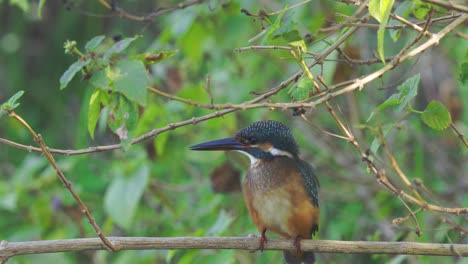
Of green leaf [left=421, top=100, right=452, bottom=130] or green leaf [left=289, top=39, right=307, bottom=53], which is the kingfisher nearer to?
green leaf [left=289, top=39, right=307, bottom=53]

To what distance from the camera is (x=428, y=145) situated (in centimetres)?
464

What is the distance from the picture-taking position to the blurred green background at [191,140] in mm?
3816

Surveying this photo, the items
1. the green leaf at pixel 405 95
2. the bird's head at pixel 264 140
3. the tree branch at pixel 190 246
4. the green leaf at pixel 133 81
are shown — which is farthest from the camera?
the bird's head at pixel 264 140

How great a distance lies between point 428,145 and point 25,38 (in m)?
2.46

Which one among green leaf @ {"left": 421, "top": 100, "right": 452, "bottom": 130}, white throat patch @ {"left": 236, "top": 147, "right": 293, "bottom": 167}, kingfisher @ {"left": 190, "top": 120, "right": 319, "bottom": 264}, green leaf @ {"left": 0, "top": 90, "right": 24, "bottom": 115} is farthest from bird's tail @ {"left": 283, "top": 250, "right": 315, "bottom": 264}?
green leaf @ {"left": 0, "top": 90, "right": 24, "bottom": 115}

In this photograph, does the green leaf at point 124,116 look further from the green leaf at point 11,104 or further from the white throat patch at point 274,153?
the white throat patch at point 274,153

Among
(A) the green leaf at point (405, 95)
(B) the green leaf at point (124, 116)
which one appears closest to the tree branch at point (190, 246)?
(B) the green leaf at point (124, 116)

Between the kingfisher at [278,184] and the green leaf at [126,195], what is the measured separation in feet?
2.08

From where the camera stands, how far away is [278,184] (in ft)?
10.3

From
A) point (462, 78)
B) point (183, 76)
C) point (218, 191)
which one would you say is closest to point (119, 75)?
point (462, 78)

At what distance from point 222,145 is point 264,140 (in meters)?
→ 0.22

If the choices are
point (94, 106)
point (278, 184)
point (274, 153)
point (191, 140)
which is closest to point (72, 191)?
point (94, 106)

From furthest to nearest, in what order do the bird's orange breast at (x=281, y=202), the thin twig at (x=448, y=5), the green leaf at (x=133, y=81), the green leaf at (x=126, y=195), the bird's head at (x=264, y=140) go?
the green leaf at (x=126, y=195), the bird's head at (x=264, y=140), the bird's orange breast at (x=281, y=202), the green leaf at (x=133, y=81), the thin twig at (x=448, y=5)

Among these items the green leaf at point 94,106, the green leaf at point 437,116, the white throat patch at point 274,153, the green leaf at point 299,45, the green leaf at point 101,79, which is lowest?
the white throat patch at point 274,153
